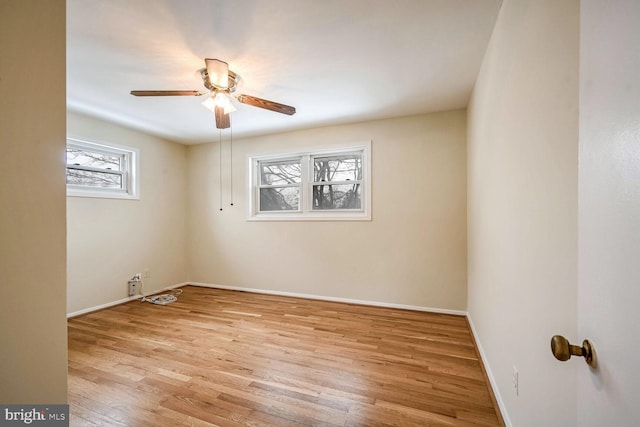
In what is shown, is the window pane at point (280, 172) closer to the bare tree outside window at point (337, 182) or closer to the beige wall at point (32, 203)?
the bare tree outside window at point (337, 182)

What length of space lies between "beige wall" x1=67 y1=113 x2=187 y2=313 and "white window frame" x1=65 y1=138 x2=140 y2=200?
0.20ft

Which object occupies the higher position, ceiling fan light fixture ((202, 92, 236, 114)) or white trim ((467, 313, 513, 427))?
ceiling fan light fixture ((202, 92, 236, 114))

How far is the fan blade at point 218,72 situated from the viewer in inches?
76.5

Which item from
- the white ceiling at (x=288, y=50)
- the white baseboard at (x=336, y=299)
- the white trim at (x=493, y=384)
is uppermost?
the white ceiling at (x=288, y=50)

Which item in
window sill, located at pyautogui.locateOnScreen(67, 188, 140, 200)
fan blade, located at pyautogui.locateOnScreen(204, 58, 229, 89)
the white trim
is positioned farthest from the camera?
window sill, located at pyautogui.locateOnScreen(67, 188, 140, 200)

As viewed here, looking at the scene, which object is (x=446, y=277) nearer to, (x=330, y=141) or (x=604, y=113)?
(x=330, y=141)

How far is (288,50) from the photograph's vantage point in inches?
76.7

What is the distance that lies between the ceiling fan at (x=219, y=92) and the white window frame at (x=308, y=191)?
1430mm

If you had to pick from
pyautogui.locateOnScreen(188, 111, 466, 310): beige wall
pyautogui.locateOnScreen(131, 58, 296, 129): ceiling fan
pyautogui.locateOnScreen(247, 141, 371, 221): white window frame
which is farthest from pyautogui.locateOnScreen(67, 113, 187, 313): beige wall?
pyautogui.locateOnScreen(131, 58, 296, 129): ceiling fan

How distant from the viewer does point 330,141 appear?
365 centimetres

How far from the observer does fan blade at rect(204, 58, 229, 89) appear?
1.94m

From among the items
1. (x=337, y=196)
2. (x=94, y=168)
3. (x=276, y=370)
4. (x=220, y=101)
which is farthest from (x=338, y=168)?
(x=94, y=168)

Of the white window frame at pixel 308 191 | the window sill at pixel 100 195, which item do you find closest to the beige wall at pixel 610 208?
the white window frame at pixel 308 191

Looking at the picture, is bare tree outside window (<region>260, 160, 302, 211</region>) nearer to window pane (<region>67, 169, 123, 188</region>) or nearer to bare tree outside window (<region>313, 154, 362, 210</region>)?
bare tree outside window (<region>313, 154, 362, 210</region>)
